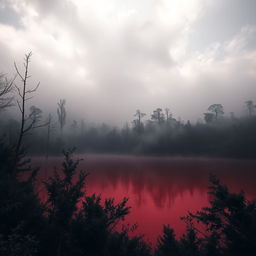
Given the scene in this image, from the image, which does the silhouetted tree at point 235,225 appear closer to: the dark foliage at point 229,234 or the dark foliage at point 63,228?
the dark foliage at point 229,234

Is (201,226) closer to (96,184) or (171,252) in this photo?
(171,252)

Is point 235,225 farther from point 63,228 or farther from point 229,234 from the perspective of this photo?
point 63,228

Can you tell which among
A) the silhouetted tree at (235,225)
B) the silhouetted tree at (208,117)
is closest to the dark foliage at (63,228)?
the silhouetted tree at (235,225)

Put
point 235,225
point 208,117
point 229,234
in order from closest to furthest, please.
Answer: point 229,234 < point 235,225 < point 208,117

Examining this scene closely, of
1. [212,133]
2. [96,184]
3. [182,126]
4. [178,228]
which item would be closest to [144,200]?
[178,228]

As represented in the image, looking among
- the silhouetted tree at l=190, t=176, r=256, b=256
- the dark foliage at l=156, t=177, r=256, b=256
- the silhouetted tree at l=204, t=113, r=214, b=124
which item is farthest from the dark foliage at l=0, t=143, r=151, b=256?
the silhouetted tree at l=204, t=113, r=214, b=124

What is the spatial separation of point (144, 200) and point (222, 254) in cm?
1007

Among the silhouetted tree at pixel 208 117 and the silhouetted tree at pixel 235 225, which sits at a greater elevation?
the silhouetted tree at pixel 208 117

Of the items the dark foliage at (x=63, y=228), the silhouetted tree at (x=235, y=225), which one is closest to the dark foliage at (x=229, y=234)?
the silhouetted tree at (x=235, y=225)

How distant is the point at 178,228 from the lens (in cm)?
937

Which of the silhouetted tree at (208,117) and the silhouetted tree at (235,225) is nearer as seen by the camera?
the silhouetted tree at (235,225)

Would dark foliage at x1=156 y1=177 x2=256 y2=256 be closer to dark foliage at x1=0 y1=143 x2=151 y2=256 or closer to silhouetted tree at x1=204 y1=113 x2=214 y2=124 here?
dark foliage at x1=0 y1=143 x2=151 y2=256

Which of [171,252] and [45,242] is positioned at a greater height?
[45,242]

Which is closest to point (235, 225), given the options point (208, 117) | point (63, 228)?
point (63, 228)
